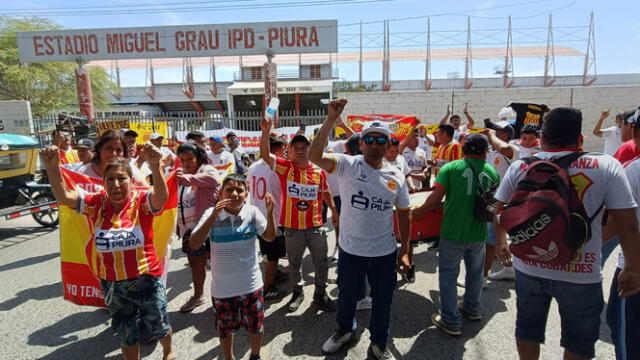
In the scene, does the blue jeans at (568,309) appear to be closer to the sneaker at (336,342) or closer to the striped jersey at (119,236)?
the sneaker at (336,342)

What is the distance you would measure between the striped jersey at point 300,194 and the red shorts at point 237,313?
3.68ft

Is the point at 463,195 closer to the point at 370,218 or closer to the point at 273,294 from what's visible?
the point at 370,218

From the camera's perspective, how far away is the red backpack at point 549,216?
1804 millimetres

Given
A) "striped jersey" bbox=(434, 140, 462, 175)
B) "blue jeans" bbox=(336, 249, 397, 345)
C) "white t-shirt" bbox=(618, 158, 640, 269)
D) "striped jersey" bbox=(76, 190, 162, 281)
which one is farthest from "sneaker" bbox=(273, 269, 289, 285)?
"white t-shirt" bbox=(618, 158, 640, 269)

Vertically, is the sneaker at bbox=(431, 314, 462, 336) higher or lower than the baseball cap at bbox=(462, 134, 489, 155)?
lower

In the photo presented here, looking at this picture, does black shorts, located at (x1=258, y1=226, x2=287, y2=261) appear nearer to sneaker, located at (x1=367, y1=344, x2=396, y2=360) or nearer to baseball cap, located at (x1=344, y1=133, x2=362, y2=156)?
baseball cap, located at (x1=344, y1=133, x2=362, y2=156)

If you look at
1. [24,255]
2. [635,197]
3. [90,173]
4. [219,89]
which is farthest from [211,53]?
[219,89]

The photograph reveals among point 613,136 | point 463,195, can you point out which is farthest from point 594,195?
point 613,136

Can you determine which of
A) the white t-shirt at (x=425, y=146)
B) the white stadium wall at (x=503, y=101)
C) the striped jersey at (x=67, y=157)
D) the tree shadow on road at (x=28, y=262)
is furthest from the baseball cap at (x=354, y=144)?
the white stadium wall at (x=503, y=101)

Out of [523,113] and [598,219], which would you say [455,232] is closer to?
[598,219]

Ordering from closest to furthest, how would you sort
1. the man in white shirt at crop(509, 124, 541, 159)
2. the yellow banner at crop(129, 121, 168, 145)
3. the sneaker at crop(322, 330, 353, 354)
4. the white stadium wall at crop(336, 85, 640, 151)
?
the sneaker at crop(322, 330, 353, 354)
the man in white shirt at crop(509, 124, 541, 159)
the yellow banner at crop(129, 121, 168, 145)
the white stadium wall at crop(336, 85, 640, 151)

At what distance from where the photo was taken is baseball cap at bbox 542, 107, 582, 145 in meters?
1.98

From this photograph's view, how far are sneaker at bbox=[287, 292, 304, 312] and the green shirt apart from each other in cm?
174

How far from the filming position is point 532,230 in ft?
6.10
